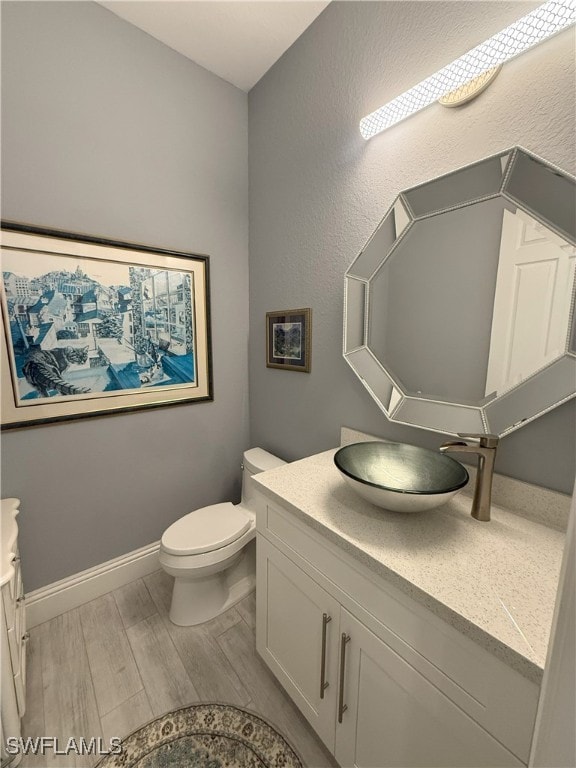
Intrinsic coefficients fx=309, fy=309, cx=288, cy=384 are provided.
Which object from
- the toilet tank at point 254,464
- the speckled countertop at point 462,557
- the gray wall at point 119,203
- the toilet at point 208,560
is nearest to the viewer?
the speckled countertop at point 462,557

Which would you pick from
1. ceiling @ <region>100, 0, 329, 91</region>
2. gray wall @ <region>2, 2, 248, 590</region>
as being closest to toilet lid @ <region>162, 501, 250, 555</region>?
gray wall @ <region>2, 2, 248, 590</region>

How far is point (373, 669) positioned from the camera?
0.80m

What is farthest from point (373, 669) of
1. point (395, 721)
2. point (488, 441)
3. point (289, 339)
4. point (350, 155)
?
point (350, 155)

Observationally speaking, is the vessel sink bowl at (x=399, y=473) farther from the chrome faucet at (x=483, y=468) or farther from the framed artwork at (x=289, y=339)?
the framed artwork at (x=289, y=339)

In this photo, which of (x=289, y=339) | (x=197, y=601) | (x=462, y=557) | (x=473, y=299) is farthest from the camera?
(x=289, y=339)

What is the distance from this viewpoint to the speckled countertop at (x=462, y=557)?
579mm

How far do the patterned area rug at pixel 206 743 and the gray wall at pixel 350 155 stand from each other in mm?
1075

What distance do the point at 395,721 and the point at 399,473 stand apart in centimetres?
64

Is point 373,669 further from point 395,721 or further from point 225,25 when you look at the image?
point 225,25

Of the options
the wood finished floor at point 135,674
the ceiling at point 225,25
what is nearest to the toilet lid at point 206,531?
the wood finished floor at point 135,674

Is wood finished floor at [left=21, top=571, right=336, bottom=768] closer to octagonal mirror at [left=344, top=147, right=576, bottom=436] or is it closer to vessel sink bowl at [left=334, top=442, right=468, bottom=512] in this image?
vessel sink bowl at [left=334, top=442, right=468, bottom=512]

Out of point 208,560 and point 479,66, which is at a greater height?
point 479,66

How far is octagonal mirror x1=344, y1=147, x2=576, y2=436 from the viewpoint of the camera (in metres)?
0.85

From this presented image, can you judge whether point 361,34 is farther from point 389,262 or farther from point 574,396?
point 574,396
